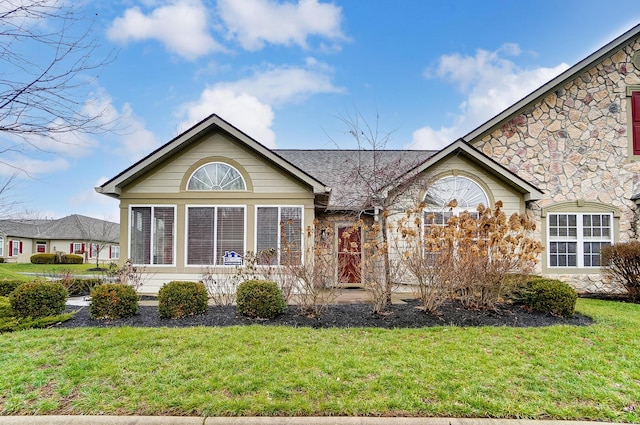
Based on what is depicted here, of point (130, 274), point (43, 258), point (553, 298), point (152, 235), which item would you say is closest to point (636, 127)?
point (553, 298)

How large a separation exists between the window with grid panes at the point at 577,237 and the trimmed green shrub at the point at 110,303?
12.1 metres

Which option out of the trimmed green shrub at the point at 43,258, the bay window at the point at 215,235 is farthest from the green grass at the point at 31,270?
the bay window at the point at 215,235

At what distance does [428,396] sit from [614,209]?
37.8ft

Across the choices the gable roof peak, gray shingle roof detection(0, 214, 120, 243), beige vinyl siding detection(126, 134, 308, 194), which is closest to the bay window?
beige vinyl siding detection(126, 134, 308, 194)

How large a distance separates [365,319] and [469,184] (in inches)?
263

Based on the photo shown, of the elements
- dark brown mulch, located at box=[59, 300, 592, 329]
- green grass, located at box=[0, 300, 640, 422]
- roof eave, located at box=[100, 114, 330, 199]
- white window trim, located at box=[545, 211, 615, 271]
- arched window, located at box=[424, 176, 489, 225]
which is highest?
roof eave, located at box=[100, 114, 330, 199]

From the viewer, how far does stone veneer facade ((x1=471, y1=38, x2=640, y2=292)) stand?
11.9 meters

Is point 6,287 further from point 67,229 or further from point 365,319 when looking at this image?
point 67,229

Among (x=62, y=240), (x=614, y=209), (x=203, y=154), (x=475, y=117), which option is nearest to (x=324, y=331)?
(x=203, y=154)

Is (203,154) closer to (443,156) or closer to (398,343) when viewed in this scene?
(443,156)

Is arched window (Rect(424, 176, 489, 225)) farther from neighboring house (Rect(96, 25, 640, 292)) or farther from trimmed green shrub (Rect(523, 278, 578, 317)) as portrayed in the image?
trimmed green shrub (Rect(523, 278, 578, 317))

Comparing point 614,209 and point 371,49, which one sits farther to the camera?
point 371,49

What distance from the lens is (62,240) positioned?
40438 millimetres

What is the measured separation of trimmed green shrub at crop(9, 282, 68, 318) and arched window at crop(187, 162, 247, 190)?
467cm
